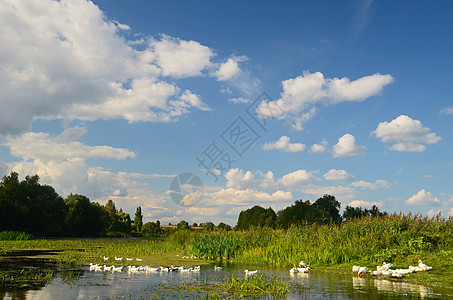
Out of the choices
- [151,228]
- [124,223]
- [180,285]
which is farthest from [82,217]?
[180,285]

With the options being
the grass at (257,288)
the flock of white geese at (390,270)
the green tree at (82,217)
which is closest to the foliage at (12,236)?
the green tree at (82,217)

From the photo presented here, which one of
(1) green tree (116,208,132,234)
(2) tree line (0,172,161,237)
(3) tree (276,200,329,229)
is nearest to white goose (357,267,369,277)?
(2) tree line (0,172,161,237)

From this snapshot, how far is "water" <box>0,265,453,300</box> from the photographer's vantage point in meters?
10.4

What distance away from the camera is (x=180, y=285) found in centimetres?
1230

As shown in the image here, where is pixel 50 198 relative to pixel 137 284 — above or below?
above

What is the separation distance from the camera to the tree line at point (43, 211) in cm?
6019

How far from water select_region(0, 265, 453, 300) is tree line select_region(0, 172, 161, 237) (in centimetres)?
5421

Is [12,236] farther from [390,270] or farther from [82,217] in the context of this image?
[390,270]

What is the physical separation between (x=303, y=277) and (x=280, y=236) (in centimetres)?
858

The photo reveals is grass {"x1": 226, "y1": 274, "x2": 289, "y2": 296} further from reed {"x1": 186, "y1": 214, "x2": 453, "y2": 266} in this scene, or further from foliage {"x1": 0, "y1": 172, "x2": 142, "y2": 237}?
foliage {"x1": 0, "y1": 172, "x2": 142, "y2": 237}

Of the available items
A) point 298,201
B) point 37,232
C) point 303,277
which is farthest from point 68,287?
point 298,201

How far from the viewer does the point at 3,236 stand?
149ft

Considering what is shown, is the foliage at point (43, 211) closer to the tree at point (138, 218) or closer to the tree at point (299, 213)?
the tree at point (138, 218)

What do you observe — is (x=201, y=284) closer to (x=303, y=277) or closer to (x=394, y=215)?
(x=303, y=277)
